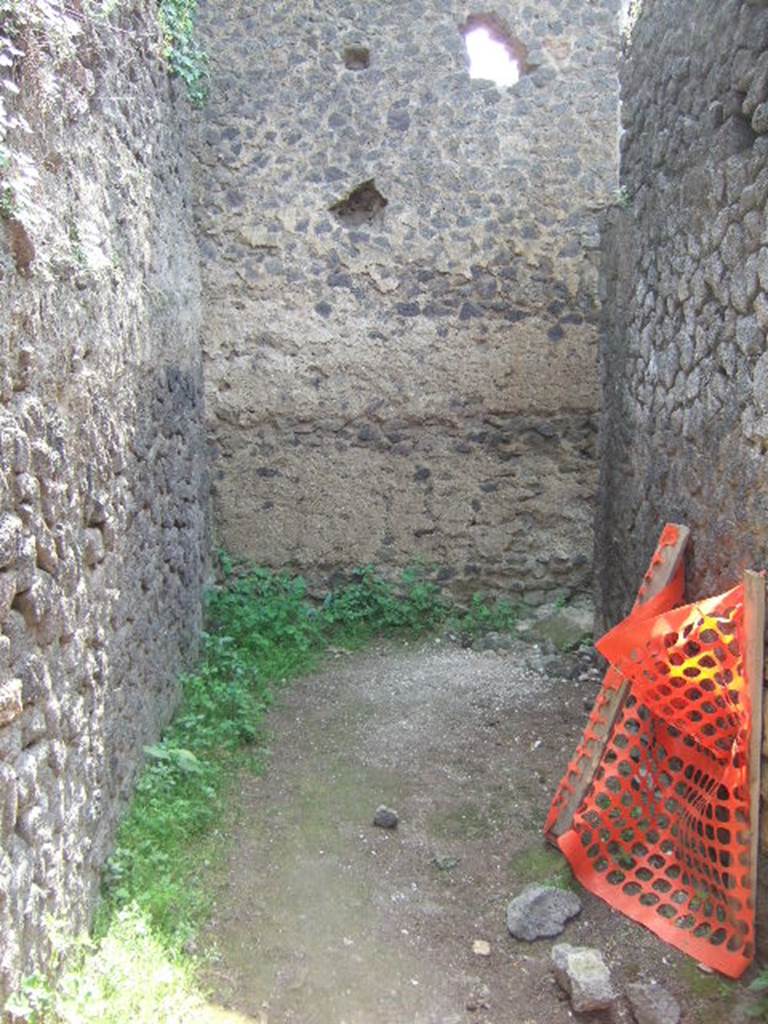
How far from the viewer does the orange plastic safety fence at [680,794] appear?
2.98m

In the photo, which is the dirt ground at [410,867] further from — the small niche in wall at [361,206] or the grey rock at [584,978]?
the small niche in wall at [361,206]

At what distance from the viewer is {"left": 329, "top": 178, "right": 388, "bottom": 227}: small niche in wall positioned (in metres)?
6.12

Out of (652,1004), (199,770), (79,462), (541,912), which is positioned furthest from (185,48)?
(652,1004)

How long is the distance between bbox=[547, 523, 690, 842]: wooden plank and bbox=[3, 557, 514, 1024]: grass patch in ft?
4.61

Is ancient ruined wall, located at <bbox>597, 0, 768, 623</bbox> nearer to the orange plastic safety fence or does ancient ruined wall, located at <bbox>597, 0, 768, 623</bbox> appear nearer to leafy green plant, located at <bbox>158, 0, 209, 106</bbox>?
the orange plastic safety fence

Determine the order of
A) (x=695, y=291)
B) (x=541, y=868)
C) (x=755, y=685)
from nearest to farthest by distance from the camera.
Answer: (x=755, y=685) → (x=541, y=868) → (x=695, y=291)

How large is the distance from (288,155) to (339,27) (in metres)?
0.90

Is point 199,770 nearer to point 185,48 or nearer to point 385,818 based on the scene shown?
point 385,818

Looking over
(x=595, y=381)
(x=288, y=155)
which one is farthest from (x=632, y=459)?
(x=288, y=155)

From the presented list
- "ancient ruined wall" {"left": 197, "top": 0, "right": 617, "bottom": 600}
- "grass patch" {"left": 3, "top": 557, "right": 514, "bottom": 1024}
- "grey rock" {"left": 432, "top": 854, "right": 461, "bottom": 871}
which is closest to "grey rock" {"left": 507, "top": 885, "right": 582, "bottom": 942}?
"grey rock" {"left": 432, "top": 854, "right": 461, "bottom": 871}

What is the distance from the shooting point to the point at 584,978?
2.85 metres

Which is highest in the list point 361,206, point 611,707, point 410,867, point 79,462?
point 361,206

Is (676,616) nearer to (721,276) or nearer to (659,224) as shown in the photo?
(721,276)

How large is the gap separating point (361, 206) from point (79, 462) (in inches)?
152
